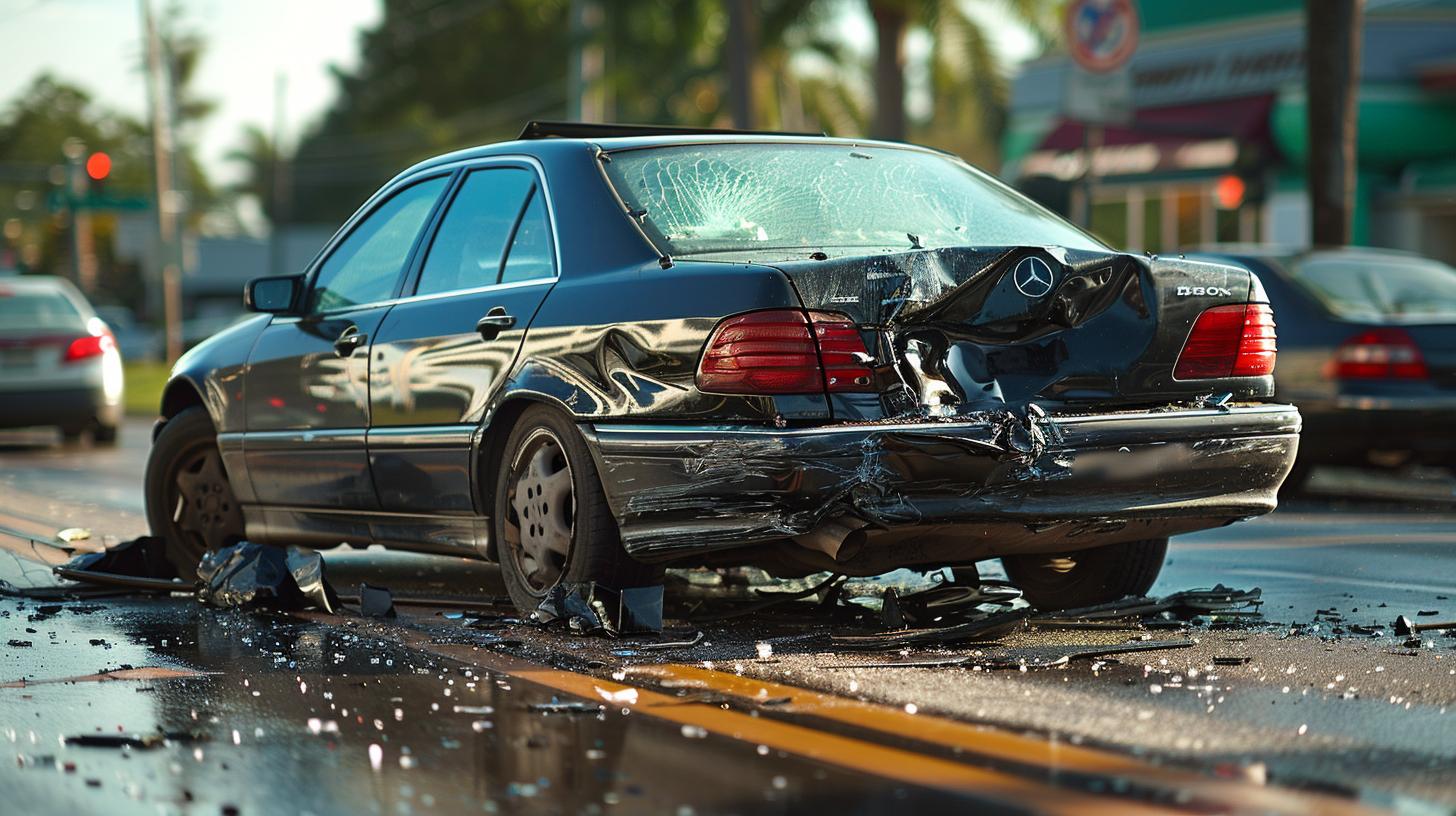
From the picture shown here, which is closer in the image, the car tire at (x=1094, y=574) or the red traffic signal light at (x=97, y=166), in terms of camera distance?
the car tire at (x=1094, y=574)

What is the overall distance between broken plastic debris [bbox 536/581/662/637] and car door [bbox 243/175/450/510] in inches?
47.9

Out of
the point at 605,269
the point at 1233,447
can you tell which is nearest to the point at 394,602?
the point at 605,269

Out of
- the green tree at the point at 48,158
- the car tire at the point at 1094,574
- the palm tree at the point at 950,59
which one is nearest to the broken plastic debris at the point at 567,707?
the car tire at the point at 1094,574

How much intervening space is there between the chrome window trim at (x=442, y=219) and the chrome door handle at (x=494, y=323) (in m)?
0.10

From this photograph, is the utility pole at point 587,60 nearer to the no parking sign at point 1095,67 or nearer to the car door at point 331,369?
the no parking sign at point 1095,67

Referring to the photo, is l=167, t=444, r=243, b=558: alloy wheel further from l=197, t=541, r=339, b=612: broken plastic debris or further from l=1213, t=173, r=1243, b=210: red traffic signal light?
l=1213, t=173, r=1243, b=210: red traffic signal light

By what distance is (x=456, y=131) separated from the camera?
2844 inches

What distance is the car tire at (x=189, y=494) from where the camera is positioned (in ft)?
26.0

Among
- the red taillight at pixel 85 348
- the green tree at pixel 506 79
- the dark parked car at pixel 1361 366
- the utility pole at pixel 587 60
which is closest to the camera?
the dark parked car at pixel 1361 366

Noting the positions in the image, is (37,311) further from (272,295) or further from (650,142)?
(650,142)

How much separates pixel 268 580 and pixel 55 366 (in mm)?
12280

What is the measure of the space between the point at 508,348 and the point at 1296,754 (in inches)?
111

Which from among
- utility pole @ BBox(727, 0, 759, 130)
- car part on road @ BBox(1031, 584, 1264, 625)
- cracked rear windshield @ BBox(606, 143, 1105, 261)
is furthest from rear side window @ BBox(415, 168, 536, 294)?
utility pole @ BBox(727, 0, 759, 130)

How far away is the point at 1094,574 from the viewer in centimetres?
660
